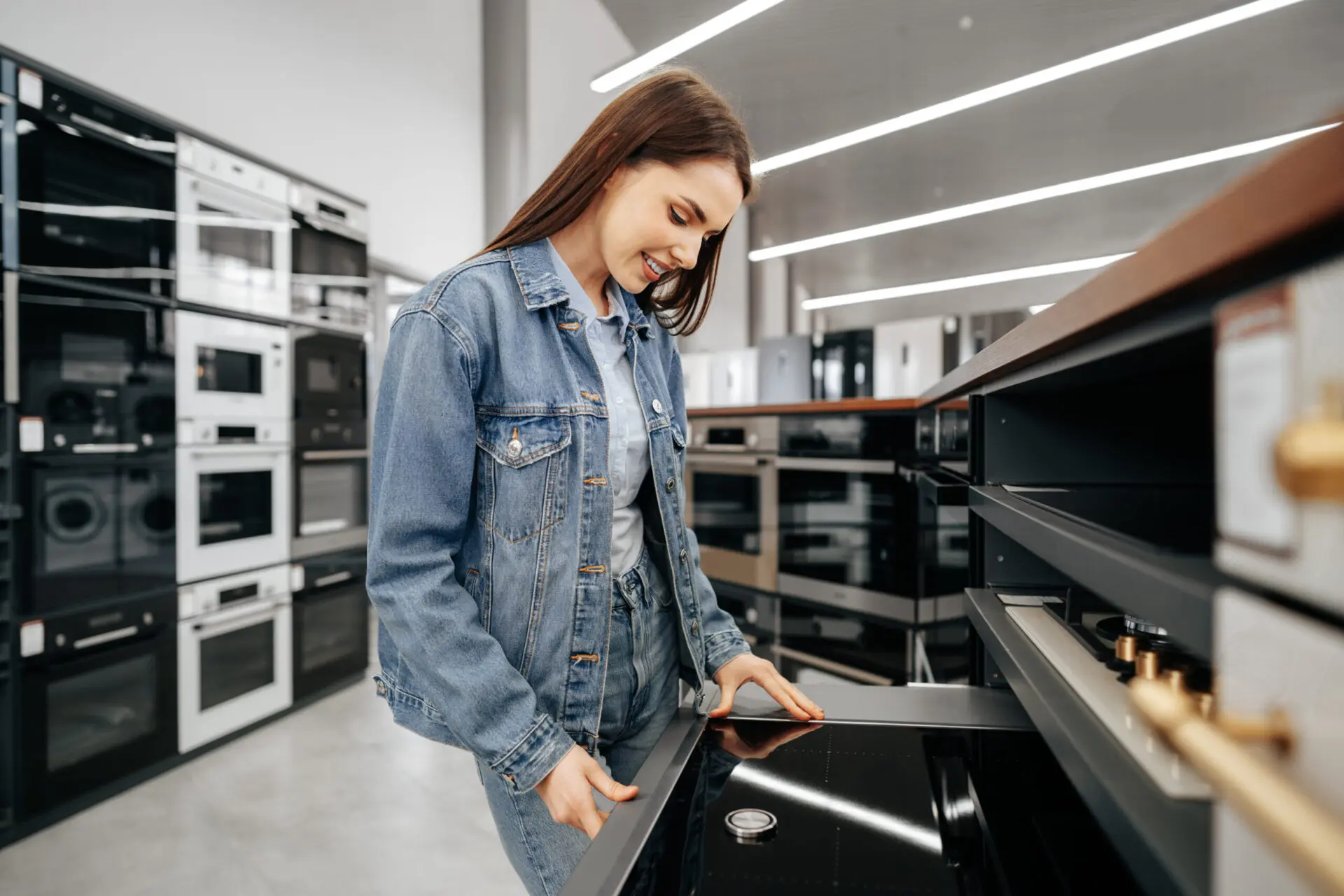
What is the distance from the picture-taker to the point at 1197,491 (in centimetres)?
74

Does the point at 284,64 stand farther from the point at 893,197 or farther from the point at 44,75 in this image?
the point at 893,197

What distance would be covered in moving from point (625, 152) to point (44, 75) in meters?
2.22

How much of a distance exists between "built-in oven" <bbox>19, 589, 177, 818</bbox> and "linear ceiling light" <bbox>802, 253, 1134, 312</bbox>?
7474 millimetres

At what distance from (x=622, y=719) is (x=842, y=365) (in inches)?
137

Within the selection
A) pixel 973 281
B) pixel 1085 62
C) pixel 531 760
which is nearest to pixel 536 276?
pixel 531 760

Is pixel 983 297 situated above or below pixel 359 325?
above

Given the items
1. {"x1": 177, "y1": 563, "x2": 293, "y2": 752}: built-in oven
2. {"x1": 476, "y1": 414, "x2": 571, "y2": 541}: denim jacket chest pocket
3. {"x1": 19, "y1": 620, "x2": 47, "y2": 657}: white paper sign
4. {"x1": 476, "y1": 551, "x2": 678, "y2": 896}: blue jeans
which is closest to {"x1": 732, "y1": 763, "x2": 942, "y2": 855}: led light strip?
{"x1": 476, "y1": 551, "x2": 678, "y2": 896}: blue jeans

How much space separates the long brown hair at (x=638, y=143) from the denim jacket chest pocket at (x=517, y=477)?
9.0 inches

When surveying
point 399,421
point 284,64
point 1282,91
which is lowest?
point 399,421

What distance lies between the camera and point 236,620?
9.22ft

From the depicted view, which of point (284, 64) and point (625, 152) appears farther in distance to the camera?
point (284, 64)

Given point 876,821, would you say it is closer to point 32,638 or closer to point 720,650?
point 720,650

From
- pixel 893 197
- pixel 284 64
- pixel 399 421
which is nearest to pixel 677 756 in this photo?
pixel 399 421

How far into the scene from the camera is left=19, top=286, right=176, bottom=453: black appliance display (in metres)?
2.11
